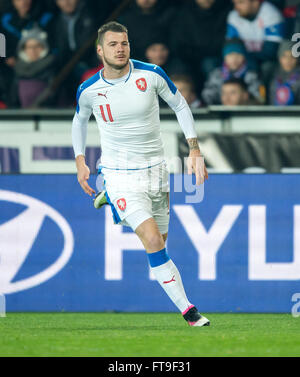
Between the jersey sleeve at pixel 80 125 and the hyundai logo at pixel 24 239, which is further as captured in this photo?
the hyundai logo at pixel 24 239

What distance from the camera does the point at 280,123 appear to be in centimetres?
1049

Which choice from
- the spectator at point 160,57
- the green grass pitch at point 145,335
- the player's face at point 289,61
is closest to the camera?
the green grass pitch at point 145,335

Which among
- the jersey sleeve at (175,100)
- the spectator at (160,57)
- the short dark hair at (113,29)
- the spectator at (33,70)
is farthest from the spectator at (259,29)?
the short dark hair at (113,29)

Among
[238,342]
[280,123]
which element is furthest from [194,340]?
[280,123]

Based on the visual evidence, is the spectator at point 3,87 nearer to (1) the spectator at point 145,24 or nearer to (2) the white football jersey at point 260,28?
(1) the spectator at point 145,24

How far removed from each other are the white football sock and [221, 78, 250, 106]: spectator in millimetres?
4316

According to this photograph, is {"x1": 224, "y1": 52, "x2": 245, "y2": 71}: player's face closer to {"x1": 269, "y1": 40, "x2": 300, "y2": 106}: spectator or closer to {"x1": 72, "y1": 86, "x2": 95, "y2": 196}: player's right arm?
{"x1": 269, "y1": 40, "x2": 300, "y2": 106}: spectator

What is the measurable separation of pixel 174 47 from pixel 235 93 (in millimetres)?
1219

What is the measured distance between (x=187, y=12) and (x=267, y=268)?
425cm

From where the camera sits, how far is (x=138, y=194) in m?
7.07

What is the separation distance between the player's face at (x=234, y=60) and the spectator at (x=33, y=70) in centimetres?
227

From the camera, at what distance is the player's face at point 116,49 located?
700 cm

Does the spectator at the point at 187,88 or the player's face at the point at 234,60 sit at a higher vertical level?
the player's face at the point at 234,60
